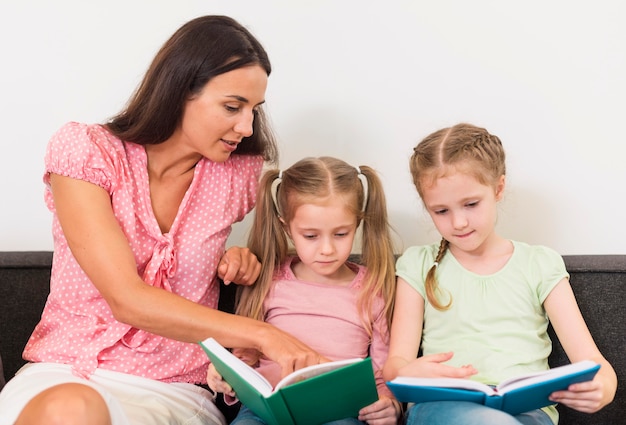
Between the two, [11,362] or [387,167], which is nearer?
[11,362]

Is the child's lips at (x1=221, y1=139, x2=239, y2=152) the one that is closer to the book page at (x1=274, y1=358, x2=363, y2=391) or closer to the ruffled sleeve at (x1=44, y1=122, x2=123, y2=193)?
the ruffled sleeve at (x1=44, y1=122, x2=123, y2=193)

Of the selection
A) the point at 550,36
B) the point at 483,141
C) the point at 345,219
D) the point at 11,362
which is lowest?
the point at 11,362

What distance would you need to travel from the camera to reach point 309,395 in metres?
1.37

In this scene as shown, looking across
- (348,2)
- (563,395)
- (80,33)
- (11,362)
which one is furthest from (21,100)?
(563,395)

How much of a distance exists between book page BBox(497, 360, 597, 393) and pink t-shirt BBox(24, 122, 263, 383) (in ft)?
2.48

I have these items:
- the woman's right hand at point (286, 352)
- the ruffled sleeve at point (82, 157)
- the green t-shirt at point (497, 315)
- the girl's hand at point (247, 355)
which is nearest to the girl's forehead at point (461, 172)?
the green t-shirt at point (497, 315)

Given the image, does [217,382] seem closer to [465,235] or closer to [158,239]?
[158,239]

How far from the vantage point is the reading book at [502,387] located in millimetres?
1347

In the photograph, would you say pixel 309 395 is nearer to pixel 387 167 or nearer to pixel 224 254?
pixel 224 254

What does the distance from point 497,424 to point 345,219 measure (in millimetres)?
607

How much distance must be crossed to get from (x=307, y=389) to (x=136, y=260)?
0.60 meters

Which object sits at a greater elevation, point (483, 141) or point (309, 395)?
point (483, 141)

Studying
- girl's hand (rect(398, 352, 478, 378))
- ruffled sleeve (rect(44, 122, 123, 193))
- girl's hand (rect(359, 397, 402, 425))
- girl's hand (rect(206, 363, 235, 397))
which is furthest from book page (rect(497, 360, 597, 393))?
ruffled sleeve (rect(44, 122, 123, 193))

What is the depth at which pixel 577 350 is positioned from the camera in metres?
1.65
